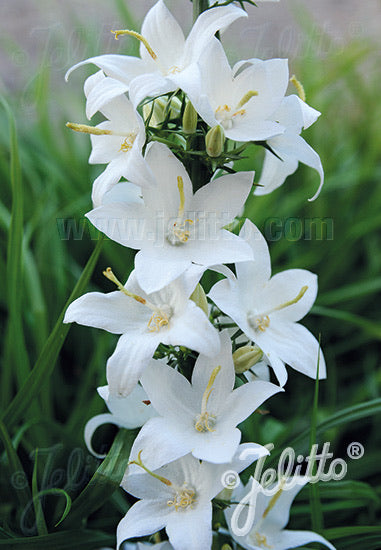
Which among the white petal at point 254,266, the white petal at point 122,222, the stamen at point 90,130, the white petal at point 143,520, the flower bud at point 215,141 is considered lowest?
the white petal at point 143,520

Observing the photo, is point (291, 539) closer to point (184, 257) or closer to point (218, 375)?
point (218, 375)

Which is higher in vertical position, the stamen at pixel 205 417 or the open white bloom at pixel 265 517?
the stamen at pixel 205 417

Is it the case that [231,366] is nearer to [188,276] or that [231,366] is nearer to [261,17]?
[188,276]

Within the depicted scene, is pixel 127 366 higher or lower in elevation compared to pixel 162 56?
lower

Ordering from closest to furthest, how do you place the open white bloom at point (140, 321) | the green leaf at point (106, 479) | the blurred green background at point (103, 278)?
1. the open white bloom at point (140, 321)
2. the green leaf at point (106, 479)
3. the blurred green background at point (103, 278)

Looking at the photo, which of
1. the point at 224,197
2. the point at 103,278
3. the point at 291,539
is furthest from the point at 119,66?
the point at 103,278

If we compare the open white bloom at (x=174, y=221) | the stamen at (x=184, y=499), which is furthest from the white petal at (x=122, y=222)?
the stamen at (x=184, y=499)

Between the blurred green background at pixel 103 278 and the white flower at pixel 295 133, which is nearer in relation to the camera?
the white flower at pixel 295 133

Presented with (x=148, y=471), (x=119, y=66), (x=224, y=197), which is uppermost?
(x=119, y=66)

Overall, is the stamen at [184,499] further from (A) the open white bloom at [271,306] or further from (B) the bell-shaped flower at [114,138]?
(B) the bell-shaped flower at [114,138]
